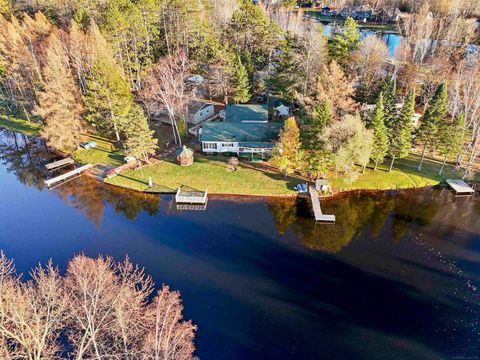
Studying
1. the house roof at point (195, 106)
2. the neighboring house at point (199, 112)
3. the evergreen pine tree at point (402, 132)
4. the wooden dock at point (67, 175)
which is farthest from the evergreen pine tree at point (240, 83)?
the wooden dock at point (67, 175)

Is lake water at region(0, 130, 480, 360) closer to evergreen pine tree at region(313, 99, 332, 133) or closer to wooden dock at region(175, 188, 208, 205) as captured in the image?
wooden dock at region(175, 188, 208, 205)

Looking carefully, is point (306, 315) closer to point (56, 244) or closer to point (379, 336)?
point (379, 336)

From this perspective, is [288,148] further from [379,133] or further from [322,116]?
[379,133]

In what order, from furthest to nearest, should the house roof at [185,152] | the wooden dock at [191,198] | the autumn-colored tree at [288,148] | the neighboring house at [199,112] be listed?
the neighboring house at [199,112] < the house roof at [185,152] < the autumn-colored tree at [288,148] < the wooden dock at [191,198]

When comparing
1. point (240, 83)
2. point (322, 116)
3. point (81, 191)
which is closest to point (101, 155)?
point (81, 191)

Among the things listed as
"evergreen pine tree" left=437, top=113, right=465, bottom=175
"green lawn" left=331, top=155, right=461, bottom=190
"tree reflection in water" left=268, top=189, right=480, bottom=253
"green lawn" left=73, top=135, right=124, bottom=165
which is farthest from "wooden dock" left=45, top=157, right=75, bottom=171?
"evergreen pine tree" left=437, top=113, right=465, bottom=175

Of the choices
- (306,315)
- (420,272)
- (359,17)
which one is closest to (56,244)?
(306,315)

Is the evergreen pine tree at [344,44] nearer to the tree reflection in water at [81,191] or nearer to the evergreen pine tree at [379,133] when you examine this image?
the evergreen pine tree at [379,133]
